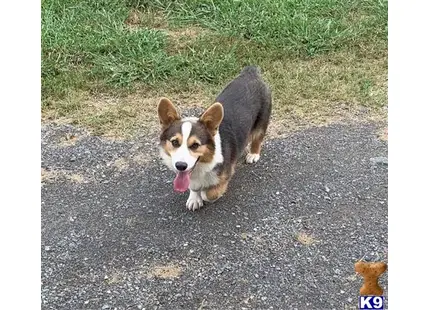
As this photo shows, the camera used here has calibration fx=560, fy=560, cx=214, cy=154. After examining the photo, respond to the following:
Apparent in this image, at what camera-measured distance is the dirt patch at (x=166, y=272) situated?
3436mm

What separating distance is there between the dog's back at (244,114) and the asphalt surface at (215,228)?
12.7 inches

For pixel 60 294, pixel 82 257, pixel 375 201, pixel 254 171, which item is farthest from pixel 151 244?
pixel 375 201

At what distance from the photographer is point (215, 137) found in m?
3.75

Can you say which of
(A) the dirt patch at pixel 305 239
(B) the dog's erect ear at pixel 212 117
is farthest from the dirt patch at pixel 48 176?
(A) the dirt patch at pixel 305 239

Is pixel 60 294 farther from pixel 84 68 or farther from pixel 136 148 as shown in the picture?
pixel 84 68

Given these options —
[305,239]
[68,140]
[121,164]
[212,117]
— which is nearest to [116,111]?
[68,140]

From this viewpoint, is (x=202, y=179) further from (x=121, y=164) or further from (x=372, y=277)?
(x=372, y=277)

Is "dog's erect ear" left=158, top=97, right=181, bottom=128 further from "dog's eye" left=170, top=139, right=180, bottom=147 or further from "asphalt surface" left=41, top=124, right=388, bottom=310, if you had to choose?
"asphalt surface" left=41, top=124, right=388, bottom=310

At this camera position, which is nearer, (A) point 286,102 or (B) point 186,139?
(B) point 186,139

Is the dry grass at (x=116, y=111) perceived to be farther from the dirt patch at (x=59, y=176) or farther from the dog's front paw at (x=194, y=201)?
the dog's front paw at (x=194, y=201)

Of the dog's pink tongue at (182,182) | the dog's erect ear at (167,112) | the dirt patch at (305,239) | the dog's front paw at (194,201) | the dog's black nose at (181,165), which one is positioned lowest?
the dirt patch at (305,239)

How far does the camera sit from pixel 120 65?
19.6ft

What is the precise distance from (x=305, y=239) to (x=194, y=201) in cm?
84

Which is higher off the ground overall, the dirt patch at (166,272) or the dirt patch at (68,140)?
the dirt patch at (166,272)
